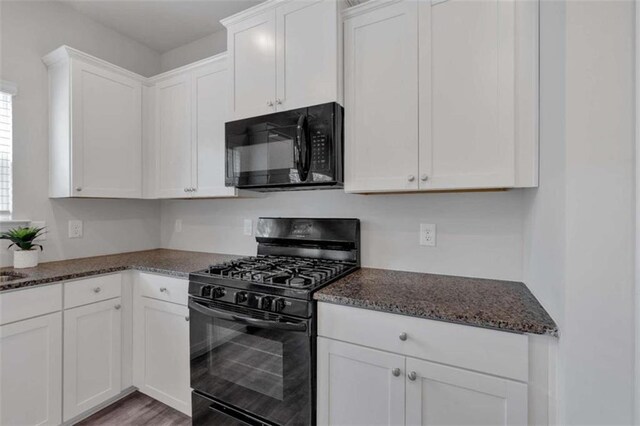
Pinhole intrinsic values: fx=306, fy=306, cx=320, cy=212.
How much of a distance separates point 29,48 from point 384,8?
2335 millimetres

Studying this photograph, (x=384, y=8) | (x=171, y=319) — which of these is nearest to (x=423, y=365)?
(x=171, y=319)

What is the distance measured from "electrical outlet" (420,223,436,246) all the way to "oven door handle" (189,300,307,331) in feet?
2.79

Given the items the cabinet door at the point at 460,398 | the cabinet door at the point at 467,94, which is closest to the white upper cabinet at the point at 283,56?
the cabinet door at the point at 467,94

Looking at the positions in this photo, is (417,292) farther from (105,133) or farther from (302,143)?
(105,133)

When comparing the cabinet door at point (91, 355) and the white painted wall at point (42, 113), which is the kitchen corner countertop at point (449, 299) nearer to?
the cabinet door at point (91, 355)

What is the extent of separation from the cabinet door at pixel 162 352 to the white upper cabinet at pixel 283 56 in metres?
1.32

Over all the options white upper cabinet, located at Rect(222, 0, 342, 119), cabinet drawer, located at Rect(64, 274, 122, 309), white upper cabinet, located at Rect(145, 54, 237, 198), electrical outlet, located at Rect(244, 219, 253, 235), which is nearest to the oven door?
cabinet drawer, located at Rect(64, 274, 122, 309)

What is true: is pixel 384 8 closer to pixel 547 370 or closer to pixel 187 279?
pixel 547 370

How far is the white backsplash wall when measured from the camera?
1585 millimetres

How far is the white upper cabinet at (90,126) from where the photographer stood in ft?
6.66

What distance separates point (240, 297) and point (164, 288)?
2.29 ft

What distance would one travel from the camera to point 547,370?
103 centimetres

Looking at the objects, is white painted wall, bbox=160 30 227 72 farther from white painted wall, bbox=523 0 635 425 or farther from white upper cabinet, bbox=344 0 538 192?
white painted wall, bbox=523 0 635 425

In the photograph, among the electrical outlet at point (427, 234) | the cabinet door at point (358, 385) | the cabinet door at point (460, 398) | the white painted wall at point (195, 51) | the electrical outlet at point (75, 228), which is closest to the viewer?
the cabinet door at point (460, 398)
